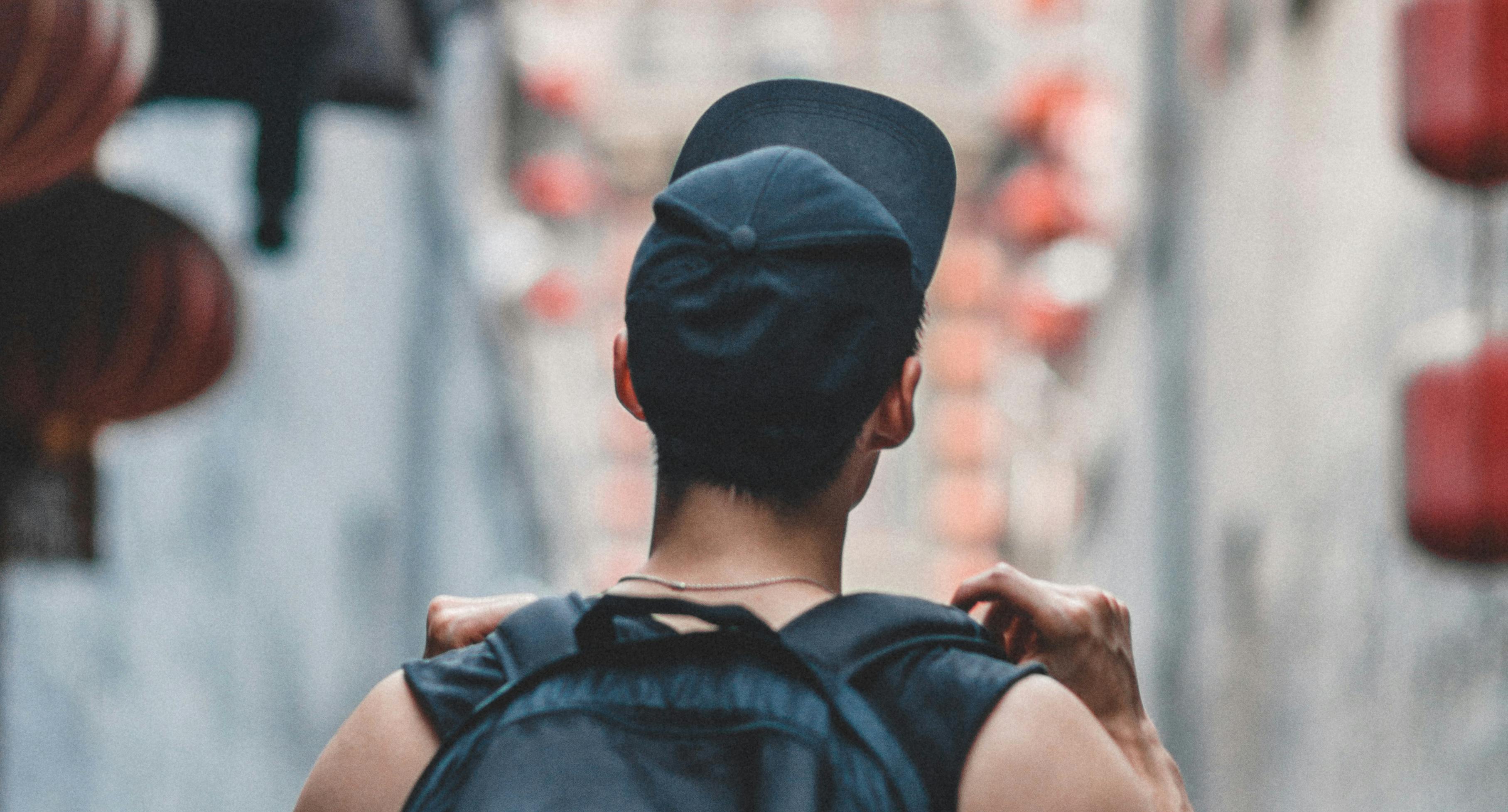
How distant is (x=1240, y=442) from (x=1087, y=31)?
5.85 meters

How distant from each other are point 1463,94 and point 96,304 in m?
3.35

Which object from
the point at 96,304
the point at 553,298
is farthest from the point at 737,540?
the point at 553,298

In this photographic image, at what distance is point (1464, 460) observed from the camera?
312 cm

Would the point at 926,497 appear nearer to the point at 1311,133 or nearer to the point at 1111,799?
the point at 1311,133

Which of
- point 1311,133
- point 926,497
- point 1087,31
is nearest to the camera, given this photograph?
point 1311,133

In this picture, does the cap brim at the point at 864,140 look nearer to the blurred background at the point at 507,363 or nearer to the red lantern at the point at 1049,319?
the blurred background at the point at 507,363

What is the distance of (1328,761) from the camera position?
19.2ft

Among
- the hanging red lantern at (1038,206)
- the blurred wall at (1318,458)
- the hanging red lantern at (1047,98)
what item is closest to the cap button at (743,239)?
the blurred wall at (1318,458)

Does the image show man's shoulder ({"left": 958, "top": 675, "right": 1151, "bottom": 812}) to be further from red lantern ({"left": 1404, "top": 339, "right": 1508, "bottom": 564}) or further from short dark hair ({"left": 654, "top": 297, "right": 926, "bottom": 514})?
red lantern ({"left": 1404, "top": 339, "right": 1508, "bottom": 564})

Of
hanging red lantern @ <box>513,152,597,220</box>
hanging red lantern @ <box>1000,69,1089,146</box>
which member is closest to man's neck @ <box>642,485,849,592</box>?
hanging red lantern @ <box>1000,69,1089,146</box>

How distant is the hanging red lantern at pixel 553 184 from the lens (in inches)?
633

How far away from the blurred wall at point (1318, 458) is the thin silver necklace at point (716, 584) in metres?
2.36

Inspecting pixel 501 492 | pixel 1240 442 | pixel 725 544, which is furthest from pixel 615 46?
pixel 725 544

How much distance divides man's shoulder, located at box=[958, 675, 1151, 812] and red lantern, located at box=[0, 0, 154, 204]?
2375 millimetres
